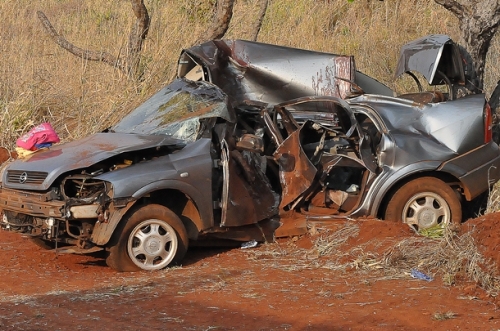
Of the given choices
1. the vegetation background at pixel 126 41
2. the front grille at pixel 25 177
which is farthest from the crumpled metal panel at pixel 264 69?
the vegetation background at pixel 126 41

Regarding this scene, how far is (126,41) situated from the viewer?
45.9ft

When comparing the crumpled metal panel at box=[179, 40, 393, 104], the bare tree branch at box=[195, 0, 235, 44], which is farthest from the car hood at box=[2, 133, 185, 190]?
the bare tree branch at box=[195, 0, 235, 44]

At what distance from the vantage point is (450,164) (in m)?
8.02

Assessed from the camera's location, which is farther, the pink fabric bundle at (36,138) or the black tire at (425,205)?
the black tire at (425,205)

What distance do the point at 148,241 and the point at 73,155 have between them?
106 cm

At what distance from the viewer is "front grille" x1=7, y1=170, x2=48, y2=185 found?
698 cm

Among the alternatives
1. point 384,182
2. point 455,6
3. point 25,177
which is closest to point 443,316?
point 384,182

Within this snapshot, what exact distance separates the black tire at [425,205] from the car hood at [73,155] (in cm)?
235

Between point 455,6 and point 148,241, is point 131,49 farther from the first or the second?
point 148,241

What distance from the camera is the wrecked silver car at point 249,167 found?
696cm

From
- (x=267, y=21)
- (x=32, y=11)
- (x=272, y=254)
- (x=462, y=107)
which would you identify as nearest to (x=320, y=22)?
(x=267, y=21)

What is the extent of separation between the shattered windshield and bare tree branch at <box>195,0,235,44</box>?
465 centimetres

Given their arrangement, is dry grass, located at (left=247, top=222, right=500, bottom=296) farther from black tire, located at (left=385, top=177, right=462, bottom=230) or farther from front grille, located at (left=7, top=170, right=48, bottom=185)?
front grille, located at (left=7, top=170, right=48, bottom=185)

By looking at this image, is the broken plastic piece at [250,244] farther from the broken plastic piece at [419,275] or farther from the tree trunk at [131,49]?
the tree trunk at [131,49]
